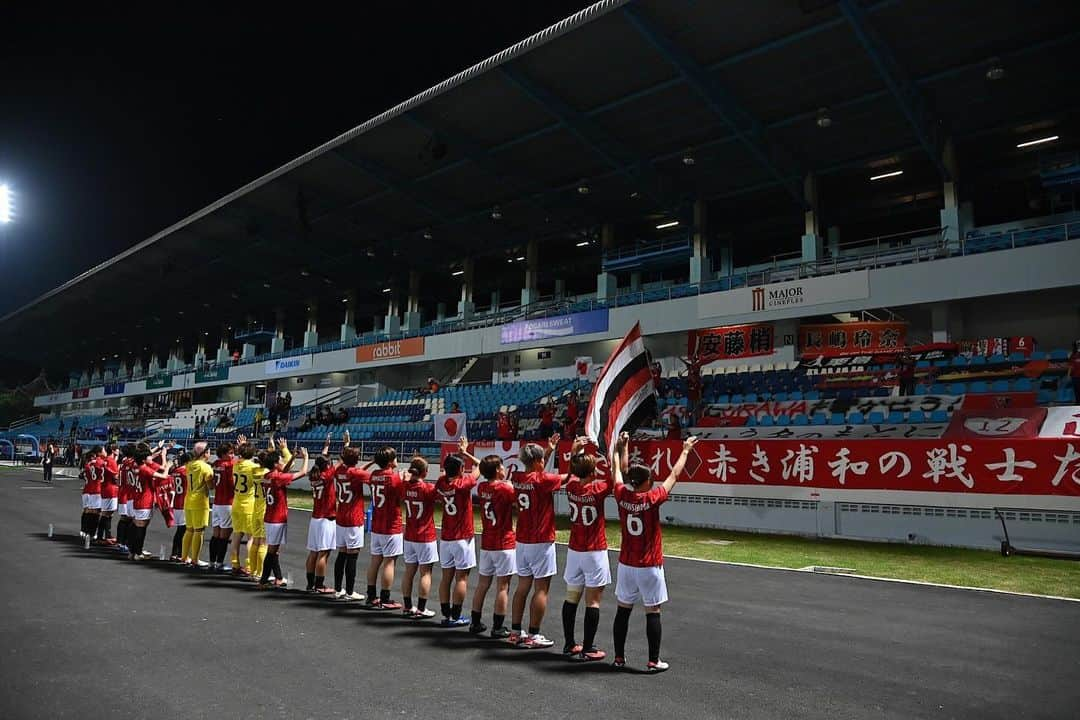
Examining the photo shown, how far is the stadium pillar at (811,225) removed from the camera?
26406mm

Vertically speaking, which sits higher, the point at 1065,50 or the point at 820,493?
the point at 1065,50

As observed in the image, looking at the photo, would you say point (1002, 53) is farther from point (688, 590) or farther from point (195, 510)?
point (195, 510)

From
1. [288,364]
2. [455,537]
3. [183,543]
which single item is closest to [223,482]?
[183,543]

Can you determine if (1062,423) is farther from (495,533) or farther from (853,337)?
(495,533)

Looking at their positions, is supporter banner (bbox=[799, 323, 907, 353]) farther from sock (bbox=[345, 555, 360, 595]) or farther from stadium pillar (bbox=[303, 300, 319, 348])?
stadium pillar (bbox=[303, 300, 319, 348])

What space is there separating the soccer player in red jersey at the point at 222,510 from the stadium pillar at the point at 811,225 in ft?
74.3

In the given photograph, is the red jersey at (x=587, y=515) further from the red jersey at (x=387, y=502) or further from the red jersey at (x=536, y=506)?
the red jersey at (x=387, y=502)

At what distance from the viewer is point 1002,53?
19.7 m

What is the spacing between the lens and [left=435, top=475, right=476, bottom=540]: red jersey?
25.1ft

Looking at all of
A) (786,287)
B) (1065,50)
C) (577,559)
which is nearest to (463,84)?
(786,287)

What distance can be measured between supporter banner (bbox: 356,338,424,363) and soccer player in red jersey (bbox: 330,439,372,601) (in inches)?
1123

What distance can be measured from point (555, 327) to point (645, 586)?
2547cm

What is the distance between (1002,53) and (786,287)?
9259 mm

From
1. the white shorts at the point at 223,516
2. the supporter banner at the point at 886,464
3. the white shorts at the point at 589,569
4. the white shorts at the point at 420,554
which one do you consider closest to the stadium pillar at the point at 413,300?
the supporter banner at the point at 886,464
